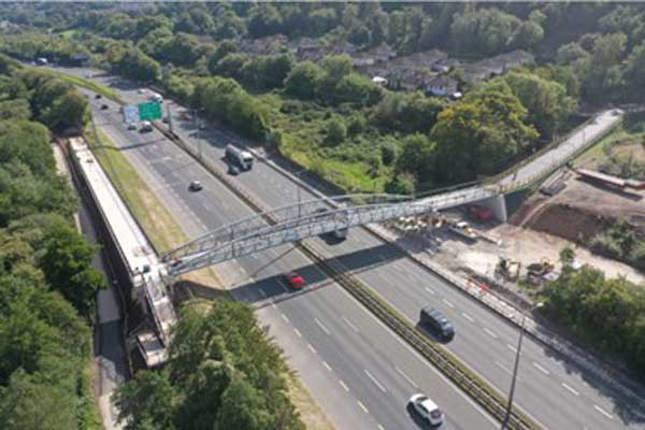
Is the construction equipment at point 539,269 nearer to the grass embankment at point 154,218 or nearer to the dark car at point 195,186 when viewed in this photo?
the grass embankment at point 154,218

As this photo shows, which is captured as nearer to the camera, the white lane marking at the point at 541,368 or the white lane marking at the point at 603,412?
the white lane marking at the point at 603,412

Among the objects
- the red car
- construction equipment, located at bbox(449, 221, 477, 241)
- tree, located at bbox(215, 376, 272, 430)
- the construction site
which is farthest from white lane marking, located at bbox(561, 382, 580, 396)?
construction equipment, located at bbox(449, 221, 477, 241)

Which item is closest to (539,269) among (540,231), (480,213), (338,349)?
(540,231)

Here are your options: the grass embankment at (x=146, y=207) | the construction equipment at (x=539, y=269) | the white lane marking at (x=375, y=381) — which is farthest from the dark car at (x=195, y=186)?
the construction equipment at (x=539, y=269)

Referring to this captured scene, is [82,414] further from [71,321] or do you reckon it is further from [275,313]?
[275,313]

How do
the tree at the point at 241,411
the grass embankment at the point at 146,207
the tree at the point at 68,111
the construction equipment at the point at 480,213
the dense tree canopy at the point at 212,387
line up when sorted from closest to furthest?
the tree at the point at 241,411 < the dense tree canopy at the point at 212,387 < the grass embankment at the point at 146,207 < the construction equipment at the point at 480,213 < the tree at the point at 68,111

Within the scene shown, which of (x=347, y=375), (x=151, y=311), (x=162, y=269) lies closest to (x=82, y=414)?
(x=151, y=311)

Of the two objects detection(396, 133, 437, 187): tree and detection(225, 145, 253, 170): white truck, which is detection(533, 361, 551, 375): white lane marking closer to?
detection(396, 133, 437, 187): tree

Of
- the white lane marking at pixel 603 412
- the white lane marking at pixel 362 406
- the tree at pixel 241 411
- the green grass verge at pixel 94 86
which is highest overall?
the tree at pixel 241 411
